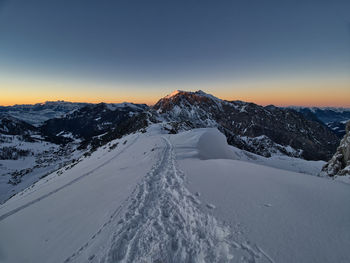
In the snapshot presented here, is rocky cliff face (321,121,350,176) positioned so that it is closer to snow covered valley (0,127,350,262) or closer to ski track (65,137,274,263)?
snow covered valley (0,127,350,262)

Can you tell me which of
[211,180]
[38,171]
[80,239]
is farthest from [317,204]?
[38,171]

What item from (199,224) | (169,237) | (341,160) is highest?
(199,224)

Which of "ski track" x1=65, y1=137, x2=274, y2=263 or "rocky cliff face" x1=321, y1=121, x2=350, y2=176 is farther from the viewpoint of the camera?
"rocky cliff face" x1=321, y1=121, x2=350, y2=176

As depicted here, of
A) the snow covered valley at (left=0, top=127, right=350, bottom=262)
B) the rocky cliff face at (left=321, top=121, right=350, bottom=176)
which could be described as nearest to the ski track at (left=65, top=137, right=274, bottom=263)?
the snow covered valley at (left=0, top=127, right=350, bottom=262)

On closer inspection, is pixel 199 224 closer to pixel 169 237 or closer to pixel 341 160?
pixel 169 237

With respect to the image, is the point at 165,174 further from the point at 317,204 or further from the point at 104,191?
the point at 317,204

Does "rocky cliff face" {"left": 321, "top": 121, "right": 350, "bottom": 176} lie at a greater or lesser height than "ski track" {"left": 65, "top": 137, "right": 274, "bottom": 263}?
lesser

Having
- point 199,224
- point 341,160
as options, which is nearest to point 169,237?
point 199,224

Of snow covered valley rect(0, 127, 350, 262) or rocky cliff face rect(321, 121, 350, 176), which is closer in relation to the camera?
snow covered valley rect(0, 127, 350, 262)

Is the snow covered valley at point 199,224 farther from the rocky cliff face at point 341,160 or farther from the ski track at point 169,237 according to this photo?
the rocky cliff face at point 341,160
